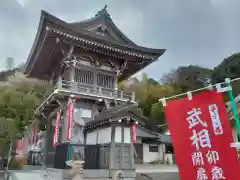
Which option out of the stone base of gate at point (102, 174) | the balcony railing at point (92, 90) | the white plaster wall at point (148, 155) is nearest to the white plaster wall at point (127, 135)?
the stone base of gate at point (102, 174)

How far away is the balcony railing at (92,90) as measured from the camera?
12.3 m

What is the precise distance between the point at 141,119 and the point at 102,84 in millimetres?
5117

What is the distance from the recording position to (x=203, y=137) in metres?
3.68

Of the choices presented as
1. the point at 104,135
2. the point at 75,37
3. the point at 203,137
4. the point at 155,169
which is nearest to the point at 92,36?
the point at 75,37

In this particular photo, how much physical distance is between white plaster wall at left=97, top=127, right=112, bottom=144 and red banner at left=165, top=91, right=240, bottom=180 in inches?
229

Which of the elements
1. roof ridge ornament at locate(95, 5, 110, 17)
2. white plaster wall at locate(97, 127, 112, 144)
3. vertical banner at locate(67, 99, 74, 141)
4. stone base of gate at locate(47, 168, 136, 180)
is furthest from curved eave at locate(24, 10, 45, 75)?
stone base of gate at locate(47, 168, 136, 180)

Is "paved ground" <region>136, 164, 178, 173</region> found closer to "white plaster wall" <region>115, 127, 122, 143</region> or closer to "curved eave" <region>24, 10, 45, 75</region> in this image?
"white plaster wall" <region>115, 127, 122, 143</region>

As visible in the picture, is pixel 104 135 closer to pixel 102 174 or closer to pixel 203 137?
pixel 102 174

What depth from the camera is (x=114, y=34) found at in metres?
15.1

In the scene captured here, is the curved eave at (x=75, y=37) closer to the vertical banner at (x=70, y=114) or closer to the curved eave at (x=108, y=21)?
the curved eave at (x=108, y=21)

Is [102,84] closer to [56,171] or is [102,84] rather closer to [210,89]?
[56,171]

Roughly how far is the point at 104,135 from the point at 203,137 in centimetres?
675

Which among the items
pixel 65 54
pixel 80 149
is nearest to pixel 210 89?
pixel 80 149

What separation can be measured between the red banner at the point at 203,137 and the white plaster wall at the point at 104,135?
581 cm
